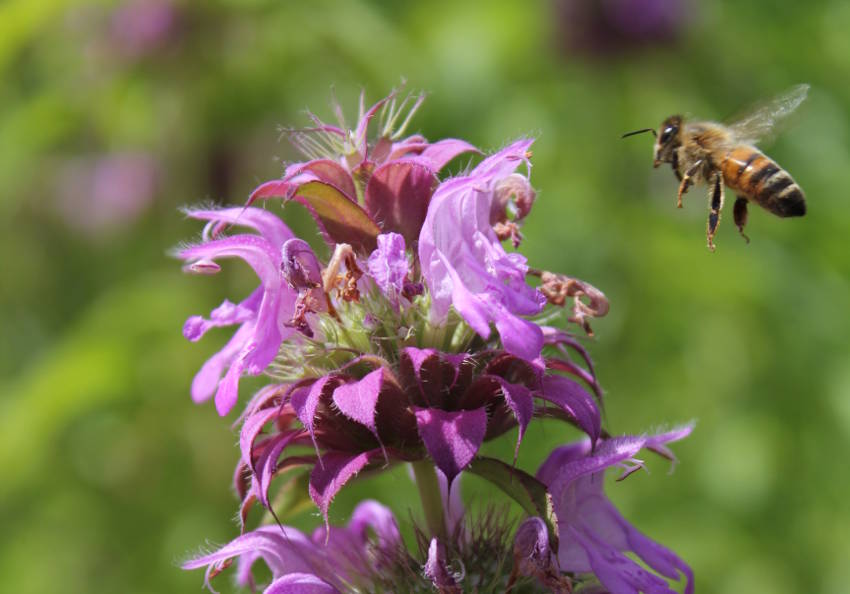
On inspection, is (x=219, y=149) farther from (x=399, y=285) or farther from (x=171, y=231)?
(x=399, y=285)

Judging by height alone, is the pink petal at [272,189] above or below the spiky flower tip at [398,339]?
above

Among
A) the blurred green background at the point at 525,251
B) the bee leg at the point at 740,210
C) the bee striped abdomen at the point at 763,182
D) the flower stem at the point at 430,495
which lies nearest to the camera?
the flower stem at the point at 430,495

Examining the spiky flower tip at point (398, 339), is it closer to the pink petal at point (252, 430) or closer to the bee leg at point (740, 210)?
the pink petal at point (252, 430)

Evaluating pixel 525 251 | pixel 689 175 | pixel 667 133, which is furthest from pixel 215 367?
pixel 525 251

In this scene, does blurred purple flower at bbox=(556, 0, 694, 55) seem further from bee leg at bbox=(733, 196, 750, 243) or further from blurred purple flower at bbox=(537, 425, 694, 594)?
blurred purple flower at bbox=(537, 425, 694, 594)

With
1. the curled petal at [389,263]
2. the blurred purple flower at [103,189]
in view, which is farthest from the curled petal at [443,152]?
the blurred purple flower at [103,189]

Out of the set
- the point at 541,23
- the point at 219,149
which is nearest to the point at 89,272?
the point at 219,149
